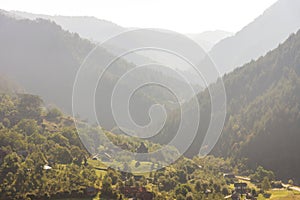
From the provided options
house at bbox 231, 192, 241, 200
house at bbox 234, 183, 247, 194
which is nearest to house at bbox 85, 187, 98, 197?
house at bbox 231, 192, 241, 200

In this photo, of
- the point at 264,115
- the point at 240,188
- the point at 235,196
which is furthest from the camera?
the point at 264,115

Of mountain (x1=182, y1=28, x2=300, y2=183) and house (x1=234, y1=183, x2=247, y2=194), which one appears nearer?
house (x1=234, y1=183, x2=247, y2=194)

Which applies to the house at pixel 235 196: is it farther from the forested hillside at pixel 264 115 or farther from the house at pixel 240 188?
the forested hillside at pixel 264 115

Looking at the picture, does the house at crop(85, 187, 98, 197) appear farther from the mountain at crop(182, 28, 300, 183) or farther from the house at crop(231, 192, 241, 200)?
the mountain at crop(182, 28, 300, 183)

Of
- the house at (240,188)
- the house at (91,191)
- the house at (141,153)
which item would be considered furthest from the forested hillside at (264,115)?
the house at (91,191)

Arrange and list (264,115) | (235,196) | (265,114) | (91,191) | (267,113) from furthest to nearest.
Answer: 1. (264,115)
2. (265,114)
3. (267,113)
4. (235,196)
5. (91,191)

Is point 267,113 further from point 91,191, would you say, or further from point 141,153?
point 91,191

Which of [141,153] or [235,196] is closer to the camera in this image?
[235,196]

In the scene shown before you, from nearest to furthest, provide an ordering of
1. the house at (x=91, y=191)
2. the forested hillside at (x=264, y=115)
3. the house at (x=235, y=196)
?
the house at (x=91, y=191) → the house at (x=235, y=196) → the forested hillside at (x=264, y=115)

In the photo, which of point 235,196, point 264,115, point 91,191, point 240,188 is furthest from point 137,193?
point 264,115

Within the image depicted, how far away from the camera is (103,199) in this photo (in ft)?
153

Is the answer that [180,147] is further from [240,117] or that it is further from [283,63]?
[283,63]

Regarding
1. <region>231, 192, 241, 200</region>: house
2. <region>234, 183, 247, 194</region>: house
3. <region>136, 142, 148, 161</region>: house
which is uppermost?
<region>136, 142, 148, 161</region>: house

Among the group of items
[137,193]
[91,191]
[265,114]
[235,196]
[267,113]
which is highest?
[267,113]
